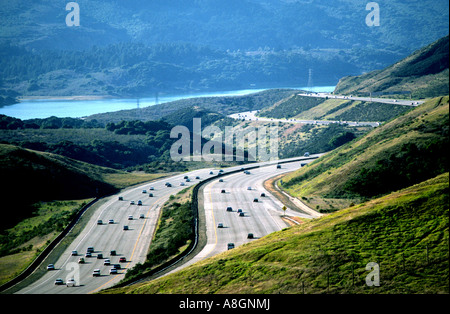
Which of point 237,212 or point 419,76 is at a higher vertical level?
point 419,76

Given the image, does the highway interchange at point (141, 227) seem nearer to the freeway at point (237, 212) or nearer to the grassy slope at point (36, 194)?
the freeway at point (237, 212)

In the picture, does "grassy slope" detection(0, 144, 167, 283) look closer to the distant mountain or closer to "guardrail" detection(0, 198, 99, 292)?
the distant mountain

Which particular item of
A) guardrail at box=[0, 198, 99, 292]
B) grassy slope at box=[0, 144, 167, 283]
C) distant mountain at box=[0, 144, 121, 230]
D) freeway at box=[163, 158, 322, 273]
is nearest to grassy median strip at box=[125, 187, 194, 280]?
freeway at box=[163, 158, 322, 273]

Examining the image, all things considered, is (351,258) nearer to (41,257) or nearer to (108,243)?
(108,243)

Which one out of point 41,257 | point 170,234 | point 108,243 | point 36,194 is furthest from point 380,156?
point 36,194

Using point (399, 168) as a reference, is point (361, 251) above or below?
below
